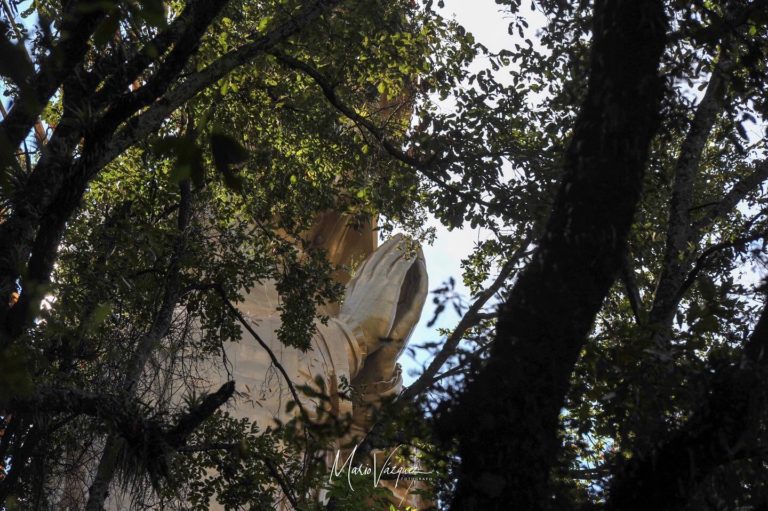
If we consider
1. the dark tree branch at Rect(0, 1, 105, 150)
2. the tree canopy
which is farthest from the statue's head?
the dark tree branch at Rect(0, 1, 105, 150)

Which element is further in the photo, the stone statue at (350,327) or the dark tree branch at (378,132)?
the stone statue at (350,327)

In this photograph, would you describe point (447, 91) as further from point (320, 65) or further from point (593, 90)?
point (593, 90)

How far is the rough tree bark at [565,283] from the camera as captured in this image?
12.6 ft

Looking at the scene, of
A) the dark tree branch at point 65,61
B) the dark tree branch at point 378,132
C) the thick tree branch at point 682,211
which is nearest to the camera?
the dark tree branch at point 65,61

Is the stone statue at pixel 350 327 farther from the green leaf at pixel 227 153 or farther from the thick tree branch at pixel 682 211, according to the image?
the green leaf at pixel 227 153

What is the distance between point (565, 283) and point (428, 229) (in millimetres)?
8328

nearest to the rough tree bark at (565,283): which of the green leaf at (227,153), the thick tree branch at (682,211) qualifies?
the thick tree branch at (682,211)

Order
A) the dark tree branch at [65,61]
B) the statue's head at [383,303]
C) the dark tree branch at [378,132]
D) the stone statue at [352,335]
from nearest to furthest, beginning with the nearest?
the dark tree branch at [65,61] < the dark tree branch at [378,132] < the stone statue at [352,335] < the statue's head at [383,303]

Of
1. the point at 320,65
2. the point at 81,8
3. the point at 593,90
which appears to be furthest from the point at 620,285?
the point at 81,8

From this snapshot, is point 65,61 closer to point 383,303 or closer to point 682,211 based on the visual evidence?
point 682,211

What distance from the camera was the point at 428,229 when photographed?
1236 centimetres

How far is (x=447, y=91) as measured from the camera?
10055 millimetres

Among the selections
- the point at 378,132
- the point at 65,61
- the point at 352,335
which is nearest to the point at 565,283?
the point at 65,61

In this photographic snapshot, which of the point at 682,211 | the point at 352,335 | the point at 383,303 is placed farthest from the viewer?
the point at 383,303
